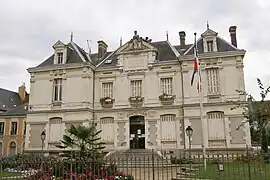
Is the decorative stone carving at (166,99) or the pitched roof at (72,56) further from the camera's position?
the pitched roof at (72,56)

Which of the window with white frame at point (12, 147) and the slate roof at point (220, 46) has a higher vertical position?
the slate roof at point (220, 46)

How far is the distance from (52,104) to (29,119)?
2544 mm

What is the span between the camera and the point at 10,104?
41.9 metres

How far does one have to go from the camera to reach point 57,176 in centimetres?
1048

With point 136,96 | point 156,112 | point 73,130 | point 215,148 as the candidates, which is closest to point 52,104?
point 136,96

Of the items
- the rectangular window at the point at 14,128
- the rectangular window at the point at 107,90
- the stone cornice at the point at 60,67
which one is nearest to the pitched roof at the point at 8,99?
the rectangular window at the point at 14,128

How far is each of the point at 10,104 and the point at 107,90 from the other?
23.4m

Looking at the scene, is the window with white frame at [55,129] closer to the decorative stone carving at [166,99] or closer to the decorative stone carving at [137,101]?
the decorative stone carving at [137,101]

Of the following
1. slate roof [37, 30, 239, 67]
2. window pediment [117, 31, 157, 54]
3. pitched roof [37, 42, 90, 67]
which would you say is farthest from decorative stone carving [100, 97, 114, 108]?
window pediment [117, 31, 157, 54]

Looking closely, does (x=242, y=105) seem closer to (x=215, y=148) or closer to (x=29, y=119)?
(x=215, y=148)

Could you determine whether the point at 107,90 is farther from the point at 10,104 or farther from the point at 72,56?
the point at 10,104

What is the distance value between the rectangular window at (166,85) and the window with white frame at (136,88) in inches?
74.2

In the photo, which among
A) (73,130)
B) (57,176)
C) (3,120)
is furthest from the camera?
(3,120)

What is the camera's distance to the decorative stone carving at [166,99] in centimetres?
2269
